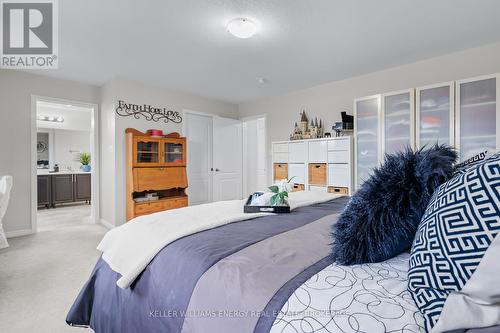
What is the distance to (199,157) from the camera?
5039 mm

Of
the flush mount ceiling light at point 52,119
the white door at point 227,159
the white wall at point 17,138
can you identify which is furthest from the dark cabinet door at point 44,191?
the white door at point 227,159

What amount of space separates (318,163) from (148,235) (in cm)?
312

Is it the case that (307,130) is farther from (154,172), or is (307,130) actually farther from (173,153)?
(154,172)

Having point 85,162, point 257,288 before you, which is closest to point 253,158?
point 85,162

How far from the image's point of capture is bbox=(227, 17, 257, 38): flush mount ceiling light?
7.73ft

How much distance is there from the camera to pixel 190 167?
16.0 ft

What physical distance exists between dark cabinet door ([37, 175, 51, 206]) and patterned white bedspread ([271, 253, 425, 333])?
A: 22.4 feet

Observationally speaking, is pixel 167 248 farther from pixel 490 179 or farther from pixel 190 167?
pixel 190 167

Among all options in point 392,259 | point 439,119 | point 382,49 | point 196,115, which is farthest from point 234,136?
point 392,259

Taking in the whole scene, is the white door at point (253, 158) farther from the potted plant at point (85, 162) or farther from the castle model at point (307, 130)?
the potted plant at point (85, 162)

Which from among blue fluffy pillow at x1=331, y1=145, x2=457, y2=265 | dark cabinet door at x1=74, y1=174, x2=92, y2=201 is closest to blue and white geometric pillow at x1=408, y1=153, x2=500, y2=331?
blue fluffy pillow at x1=331, y1=145, x2=457, y2=265

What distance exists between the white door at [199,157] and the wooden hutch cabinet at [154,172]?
1.34 ft

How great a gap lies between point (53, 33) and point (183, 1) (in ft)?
5.15

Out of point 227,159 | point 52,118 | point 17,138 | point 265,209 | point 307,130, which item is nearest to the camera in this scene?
point 265,209
